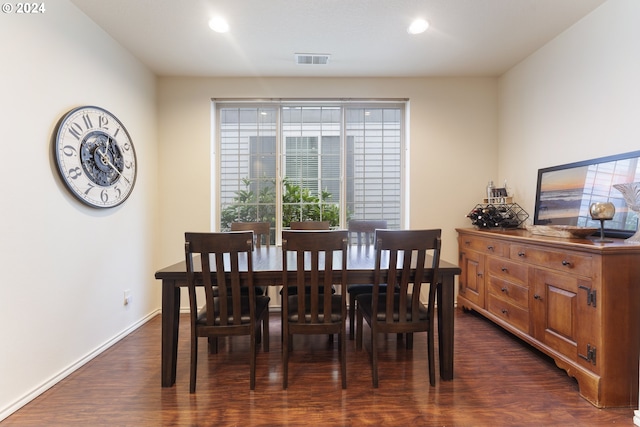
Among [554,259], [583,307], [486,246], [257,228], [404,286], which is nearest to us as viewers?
[583,307]

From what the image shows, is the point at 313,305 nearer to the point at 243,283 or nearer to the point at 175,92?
the point at 243,283

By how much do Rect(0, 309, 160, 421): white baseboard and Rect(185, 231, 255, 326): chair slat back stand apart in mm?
1071

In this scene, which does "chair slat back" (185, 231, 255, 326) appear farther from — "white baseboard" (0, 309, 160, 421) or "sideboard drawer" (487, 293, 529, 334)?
"sideboard drawer" (487, 293, 529, 334)

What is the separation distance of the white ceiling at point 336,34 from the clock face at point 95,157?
33.0 inches

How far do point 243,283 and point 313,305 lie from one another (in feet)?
1.53

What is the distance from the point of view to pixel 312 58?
2910 mm

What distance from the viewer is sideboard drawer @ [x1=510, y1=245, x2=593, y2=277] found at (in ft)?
5.63

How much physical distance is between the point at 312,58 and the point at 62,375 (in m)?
→ 3.31

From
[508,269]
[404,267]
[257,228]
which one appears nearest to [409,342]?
[404,267]

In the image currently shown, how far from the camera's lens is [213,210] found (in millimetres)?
3393

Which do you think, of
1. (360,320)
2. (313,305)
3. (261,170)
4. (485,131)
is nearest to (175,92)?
(261,170)

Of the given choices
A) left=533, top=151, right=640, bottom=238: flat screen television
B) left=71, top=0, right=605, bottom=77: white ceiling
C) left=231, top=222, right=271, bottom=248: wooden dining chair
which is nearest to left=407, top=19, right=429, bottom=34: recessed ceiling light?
left=71, top=0, right=605, bottom=77: white ceiling

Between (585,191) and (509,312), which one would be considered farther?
(509,312)

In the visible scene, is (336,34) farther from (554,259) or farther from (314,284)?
(554,259)
